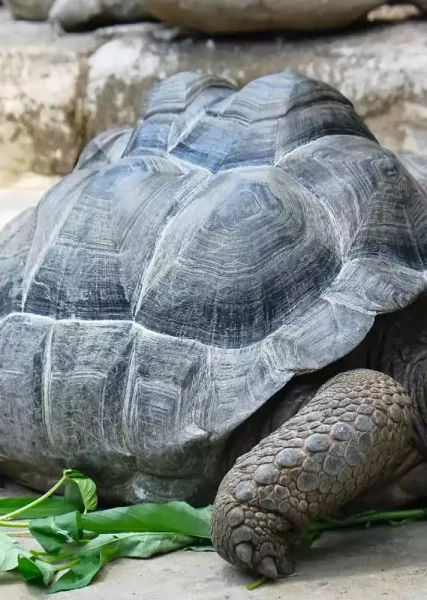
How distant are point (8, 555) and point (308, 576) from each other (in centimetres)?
79

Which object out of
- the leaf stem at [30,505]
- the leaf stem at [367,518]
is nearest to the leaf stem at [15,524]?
the leaf stem at [30,505]

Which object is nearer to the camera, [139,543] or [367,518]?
[139,543]

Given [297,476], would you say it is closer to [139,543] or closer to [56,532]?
[139,543]

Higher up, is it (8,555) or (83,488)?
(83,488)

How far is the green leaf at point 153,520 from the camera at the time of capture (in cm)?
279

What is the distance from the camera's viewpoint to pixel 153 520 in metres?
2.80

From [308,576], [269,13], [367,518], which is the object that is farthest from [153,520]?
[269,13]

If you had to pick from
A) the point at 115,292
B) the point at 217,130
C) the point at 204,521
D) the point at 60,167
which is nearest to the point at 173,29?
the point at 60,167

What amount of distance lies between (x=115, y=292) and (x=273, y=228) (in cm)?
54

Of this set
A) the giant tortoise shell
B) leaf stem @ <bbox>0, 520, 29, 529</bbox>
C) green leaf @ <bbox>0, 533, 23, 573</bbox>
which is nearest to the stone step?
the giant tortoise shell

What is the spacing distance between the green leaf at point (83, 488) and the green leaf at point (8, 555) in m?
0.29

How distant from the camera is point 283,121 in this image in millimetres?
3363

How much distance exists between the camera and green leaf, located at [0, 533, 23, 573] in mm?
2639

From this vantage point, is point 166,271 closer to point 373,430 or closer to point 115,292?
point 115,292
